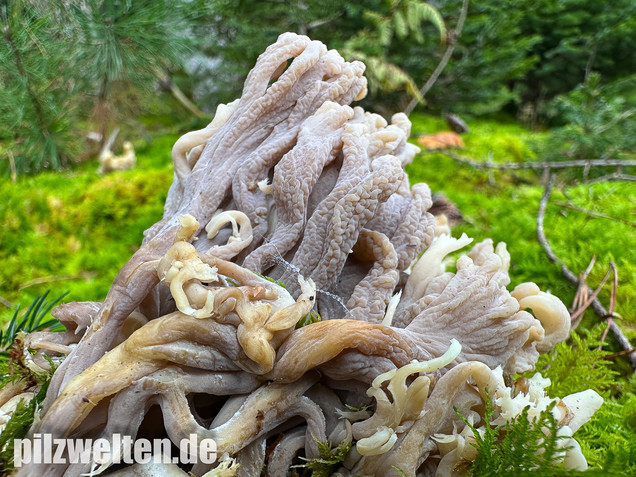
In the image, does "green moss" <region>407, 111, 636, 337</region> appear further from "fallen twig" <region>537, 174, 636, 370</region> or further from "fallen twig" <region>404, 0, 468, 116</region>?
"fallen twig" <region>404, 0, 468, 116</region>

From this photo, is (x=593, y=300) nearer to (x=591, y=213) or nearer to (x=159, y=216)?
(x=591, y=213)

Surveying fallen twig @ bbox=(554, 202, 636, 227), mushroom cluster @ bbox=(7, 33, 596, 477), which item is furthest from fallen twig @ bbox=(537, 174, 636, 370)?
mushroom cluster @ bbox=(7, 33, 596, 477)

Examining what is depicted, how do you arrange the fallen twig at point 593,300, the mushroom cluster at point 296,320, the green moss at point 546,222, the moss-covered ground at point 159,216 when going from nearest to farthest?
the mushroom cluster at point 296,320 → the fallen twig at point 593,300 → the green moss at point 546,222 → the moss-covered ground at point 159,216

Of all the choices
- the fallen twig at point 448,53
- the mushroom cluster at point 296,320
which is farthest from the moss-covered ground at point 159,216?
the fallen twig at point 448,53

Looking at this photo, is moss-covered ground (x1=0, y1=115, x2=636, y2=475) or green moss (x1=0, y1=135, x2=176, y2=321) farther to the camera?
green moss (x1=0, y1=135, x2=176, y2=321)

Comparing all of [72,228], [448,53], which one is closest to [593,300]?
[72,228]

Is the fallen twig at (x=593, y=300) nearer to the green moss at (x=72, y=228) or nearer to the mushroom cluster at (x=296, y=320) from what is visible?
the mushroom cluster at (x=296, y=320)

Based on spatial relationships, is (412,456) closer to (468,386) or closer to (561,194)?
(468,386)
